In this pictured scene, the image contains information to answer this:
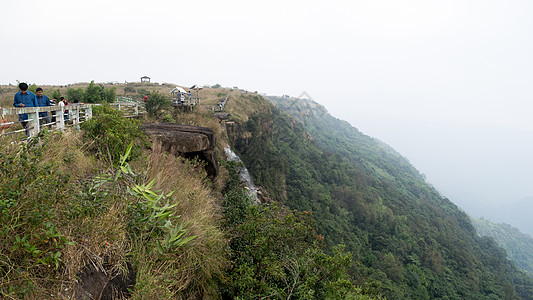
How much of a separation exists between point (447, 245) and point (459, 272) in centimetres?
789

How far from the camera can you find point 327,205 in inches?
1623

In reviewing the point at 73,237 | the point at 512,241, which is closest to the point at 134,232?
the point at 73,237

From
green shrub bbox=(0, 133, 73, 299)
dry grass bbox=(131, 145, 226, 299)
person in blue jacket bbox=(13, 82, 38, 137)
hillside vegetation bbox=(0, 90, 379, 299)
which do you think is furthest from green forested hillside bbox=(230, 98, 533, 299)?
green shrub bbox=(0, 133, 73, 299)

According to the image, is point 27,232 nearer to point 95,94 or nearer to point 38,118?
point 38,118

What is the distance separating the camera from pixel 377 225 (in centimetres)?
4584

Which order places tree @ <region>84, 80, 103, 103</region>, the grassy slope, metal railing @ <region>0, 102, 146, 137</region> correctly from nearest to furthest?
the grassy slope < metal railing @ <region>0, 102, 146, 137</region> < tree @ <region>84, 80, 103, 103</region>

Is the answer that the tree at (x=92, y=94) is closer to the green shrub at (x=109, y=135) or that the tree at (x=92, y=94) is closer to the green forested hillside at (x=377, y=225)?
the green shrub at (x=109, y=135)

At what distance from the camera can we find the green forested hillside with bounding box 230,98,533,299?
101ft

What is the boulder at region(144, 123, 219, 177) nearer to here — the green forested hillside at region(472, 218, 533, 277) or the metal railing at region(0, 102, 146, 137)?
the metal railing at region(0, 102, 146, 137)

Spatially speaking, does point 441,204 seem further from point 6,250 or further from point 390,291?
point 6,250

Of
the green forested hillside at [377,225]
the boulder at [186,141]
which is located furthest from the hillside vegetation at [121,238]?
the green forested hillside at [377,225]

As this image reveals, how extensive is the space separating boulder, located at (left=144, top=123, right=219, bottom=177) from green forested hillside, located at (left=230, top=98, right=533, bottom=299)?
15.1 meters

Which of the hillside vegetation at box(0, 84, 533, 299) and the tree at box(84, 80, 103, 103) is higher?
the tree at box(84, 80, 103, 103)

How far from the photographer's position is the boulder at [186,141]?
797 centimetres
